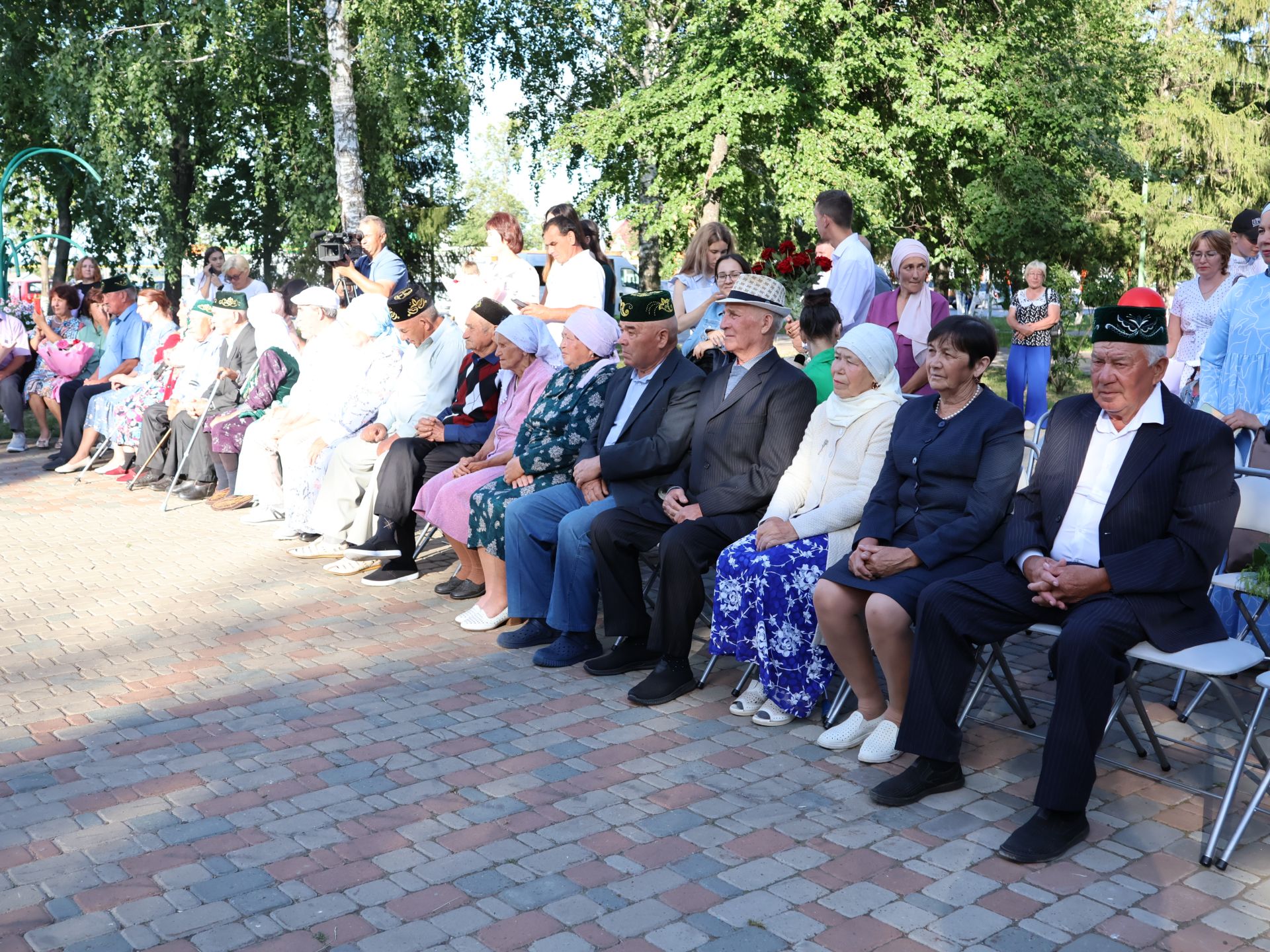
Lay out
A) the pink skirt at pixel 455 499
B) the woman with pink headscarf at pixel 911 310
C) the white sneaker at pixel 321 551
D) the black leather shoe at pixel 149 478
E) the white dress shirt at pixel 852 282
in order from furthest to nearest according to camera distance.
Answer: the black leather shoe at pixel 149 478, the white sneaker at pixel 321 551, the woman with pink headscarf at pixel 911 310, the white dress shirt at pixel 852 282, the pink skirt at pixel 455 499

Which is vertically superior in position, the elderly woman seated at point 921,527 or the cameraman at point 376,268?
the cameraman at point 376,268

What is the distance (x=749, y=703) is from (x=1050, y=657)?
146 centimetres

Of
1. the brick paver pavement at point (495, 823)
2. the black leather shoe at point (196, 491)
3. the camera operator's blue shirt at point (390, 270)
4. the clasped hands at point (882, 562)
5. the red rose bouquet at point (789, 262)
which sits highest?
the camera operator's blue shirt at point (390, 270)

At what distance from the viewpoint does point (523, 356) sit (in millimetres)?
6746

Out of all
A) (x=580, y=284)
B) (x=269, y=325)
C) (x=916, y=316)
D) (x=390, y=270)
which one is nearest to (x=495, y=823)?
(x=580, y=284)

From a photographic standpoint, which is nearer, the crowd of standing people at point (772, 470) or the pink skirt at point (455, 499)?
the crowd of standing people at point (772, 470)

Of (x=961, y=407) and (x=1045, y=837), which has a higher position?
(x=961, y=407)

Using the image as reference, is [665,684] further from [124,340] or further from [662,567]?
[124,340]

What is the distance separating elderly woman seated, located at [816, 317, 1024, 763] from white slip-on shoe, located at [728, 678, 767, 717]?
0.40 m

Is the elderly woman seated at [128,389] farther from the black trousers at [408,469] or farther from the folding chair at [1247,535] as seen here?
the folding chair at [1247,535]

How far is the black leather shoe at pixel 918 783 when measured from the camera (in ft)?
13.4

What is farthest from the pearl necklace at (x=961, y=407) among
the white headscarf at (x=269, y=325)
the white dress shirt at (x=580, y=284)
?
the white headscarf at (x=269, y=325)

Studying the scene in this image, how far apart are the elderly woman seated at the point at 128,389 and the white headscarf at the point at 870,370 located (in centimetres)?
789

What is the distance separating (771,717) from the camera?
4.87 meters
